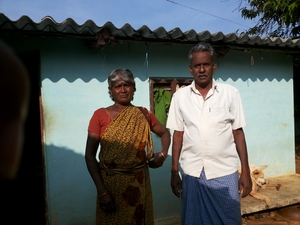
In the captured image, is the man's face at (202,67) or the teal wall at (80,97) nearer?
the man's face at (202,67)

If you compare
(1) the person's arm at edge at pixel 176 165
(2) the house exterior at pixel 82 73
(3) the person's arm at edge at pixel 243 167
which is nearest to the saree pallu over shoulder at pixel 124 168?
(1) the person's arm at edge at pixel 176 165

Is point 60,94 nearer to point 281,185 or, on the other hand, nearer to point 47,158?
point 47,158

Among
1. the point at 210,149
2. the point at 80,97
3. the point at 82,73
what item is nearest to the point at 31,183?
the point at 80,97

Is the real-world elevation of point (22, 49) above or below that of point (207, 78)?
above

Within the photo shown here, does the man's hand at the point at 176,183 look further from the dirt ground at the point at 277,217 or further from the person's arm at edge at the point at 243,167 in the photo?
the dirt ground at the point at 277,217

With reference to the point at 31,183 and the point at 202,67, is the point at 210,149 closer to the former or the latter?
the point at 202,67

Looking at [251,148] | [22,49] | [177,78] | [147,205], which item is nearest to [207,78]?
[147,205]

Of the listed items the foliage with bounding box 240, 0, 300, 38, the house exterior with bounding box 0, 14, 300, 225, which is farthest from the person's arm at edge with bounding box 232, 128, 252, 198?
the foliage with bounding box 240, 0, 300, 38

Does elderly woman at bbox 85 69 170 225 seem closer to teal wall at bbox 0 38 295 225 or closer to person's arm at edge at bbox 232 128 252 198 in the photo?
person's arm at edge at bbox 232 128 252 198

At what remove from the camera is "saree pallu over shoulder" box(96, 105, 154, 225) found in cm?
223

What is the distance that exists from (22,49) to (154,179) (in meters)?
2.40

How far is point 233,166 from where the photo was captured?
7.72ft

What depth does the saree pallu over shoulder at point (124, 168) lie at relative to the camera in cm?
223

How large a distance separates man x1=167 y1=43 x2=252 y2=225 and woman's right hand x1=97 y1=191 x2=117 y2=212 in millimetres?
623
